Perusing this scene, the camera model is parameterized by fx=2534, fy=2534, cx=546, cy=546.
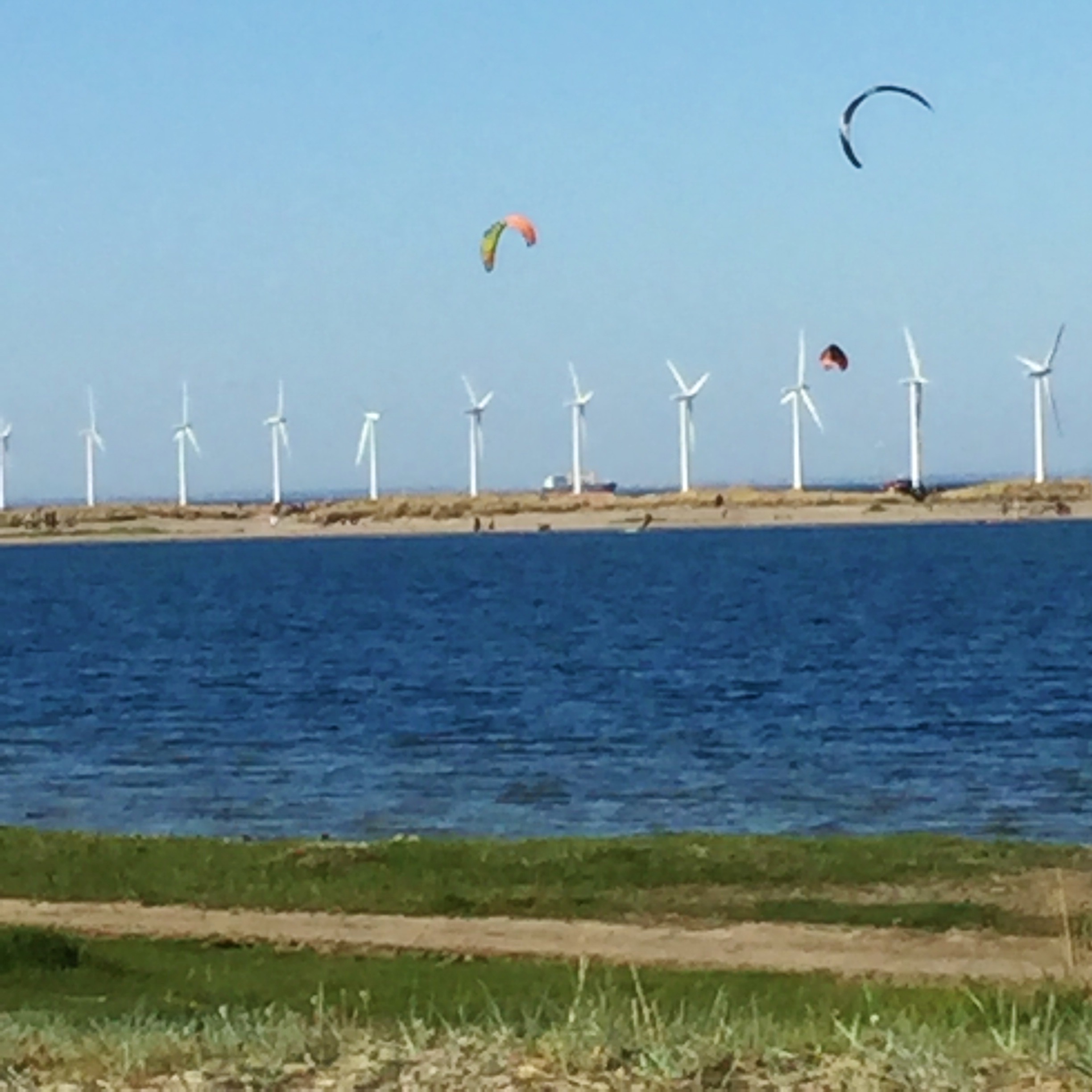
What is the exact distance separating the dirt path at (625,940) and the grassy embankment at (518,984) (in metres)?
0.45

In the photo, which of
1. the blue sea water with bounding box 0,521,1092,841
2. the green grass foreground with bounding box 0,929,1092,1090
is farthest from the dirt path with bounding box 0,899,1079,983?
the blue sea water with bounding box 0,521,1092,841

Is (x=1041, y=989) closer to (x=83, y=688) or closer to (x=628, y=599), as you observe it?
(x=83, y=688)

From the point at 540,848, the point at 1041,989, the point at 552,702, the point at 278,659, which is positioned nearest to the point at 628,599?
the point at 278,659

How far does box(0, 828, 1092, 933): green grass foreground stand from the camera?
22.4m

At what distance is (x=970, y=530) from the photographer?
655 ft

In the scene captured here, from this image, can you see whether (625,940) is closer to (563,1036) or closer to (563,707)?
(563,1036)

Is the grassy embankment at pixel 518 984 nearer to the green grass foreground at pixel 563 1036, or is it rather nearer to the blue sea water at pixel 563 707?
the green grass foreground at pixel 563 1036

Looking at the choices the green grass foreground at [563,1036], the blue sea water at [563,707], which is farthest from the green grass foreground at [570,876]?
the blue sea water at [563,707]

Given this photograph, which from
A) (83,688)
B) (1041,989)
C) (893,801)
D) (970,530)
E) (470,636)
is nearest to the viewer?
(1041,989)

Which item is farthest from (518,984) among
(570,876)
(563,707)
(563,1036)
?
(563,707)

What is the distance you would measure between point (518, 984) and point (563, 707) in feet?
121

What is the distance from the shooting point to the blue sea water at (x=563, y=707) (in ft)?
118

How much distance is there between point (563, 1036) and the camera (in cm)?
1027

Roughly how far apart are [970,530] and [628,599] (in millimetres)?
96258
